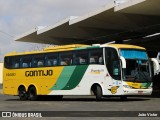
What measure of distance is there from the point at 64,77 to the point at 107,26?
45.0 feet

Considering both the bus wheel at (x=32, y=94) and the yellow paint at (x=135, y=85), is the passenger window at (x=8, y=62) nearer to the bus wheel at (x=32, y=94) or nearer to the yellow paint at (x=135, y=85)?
the bus wheel at (x=32, y=94)

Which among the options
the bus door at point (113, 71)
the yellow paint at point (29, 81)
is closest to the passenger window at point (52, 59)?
the yellow paint at point (29, 81)

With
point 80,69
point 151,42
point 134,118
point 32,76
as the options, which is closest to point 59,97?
point 32,76

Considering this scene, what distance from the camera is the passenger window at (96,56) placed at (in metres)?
21.5

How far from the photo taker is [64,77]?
909 inches

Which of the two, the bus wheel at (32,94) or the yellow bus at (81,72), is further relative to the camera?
the bus wheel at (32,94)

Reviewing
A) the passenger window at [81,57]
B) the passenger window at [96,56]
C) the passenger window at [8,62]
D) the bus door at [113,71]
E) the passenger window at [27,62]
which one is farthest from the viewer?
the passenger window at [8,62]

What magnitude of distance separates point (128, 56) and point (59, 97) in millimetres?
6210

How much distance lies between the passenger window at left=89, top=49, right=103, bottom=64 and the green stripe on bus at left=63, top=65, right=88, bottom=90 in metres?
0.53

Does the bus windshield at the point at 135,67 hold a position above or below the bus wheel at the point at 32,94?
above

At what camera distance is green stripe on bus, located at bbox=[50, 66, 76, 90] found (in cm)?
2276

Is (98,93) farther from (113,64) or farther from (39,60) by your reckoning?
(39,60)

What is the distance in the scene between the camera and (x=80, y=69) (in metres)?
22.4

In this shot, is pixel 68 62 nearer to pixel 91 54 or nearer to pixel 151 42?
pixel 91 54
